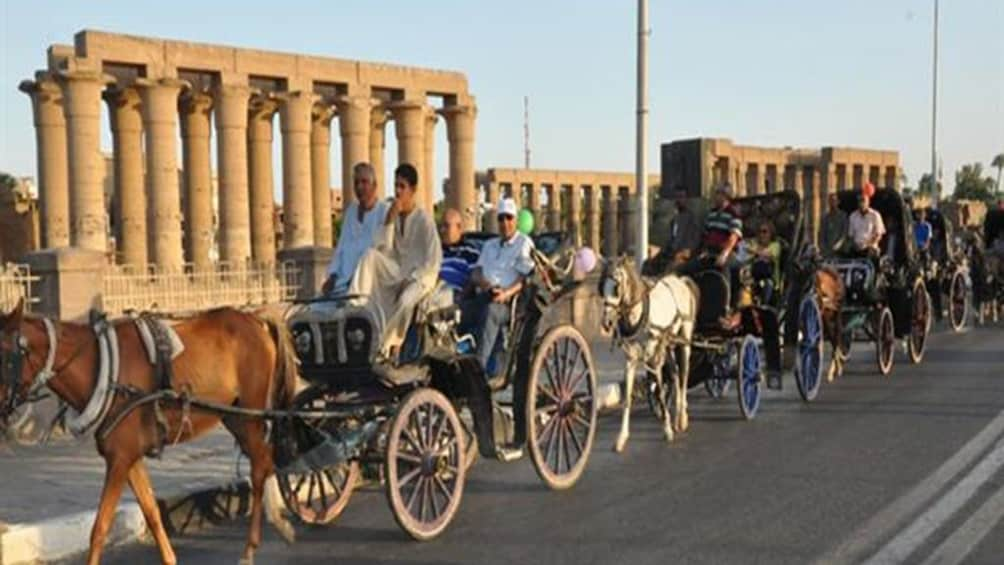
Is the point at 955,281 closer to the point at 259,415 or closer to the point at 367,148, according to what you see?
the point at 259,415

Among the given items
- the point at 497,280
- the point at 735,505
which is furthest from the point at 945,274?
the point at 497,280

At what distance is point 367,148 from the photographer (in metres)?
37.8

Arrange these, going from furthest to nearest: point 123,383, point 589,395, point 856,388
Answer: point 856,388 → point 589,395 → point 123,383

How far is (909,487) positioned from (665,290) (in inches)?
124

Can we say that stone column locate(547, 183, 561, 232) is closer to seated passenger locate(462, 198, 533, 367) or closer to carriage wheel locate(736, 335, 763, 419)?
carriage wheel locate(736, 335, 763, 419)

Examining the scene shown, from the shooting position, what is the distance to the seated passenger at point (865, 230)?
14.6 meters

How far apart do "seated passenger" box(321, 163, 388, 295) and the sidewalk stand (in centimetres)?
182

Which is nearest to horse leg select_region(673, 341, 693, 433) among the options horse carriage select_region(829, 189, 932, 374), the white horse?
the white horse

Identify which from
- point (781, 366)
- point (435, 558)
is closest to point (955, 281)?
point (781, 366)

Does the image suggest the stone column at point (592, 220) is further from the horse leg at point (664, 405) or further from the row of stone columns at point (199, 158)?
the horse leg at point (664, 405)

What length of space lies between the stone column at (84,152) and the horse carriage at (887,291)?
66.9 ft

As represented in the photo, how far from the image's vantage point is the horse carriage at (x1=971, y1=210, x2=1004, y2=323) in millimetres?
20688

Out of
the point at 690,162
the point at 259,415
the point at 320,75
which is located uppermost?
the point at 320,75

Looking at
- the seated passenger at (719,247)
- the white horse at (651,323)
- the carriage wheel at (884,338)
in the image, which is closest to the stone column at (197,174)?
the carriage wheel at (884,338)
